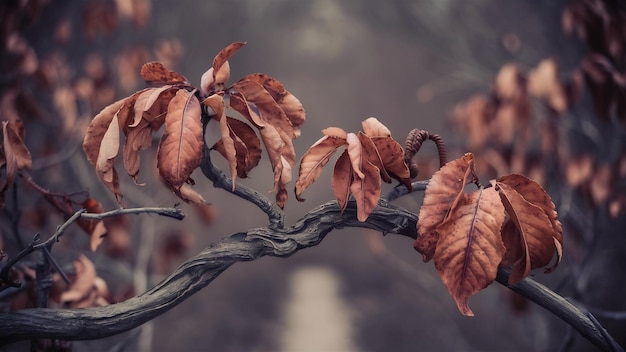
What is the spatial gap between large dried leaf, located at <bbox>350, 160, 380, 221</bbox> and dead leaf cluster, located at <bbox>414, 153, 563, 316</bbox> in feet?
0.15

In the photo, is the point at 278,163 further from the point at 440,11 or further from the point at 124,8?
the point at 440,11

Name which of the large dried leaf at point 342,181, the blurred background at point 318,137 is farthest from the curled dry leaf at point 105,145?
the blurred background at point 318,137

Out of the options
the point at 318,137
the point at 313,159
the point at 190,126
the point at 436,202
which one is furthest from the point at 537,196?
the point at 318,137

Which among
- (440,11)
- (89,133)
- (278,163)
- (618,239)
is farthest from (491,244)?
(440,11)

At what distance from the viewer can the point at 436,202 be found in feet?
1.56

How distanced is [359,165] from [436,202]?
76 millimetres

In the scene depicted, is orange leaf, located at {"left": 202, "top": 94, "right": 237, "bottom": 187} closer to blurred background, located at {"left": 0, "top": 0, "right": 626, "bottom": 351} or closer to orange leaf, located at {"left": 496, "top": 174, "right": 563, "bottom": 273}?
orange leaf, located at {"left": 496, "top": 174, "right": 563, "bottom": 273}

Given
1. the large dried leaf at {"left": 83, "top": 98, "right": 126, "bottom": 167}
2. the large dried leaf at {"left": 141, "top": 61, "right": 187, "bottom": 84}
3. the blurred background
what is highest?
the large dried leaf at {"left": 141, "top": 61, "right": 187, "bottom": 84}

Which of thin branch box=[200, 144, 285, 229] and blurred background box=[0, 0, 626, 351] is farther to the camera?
blurred background box=[0, 0, 626, 351]

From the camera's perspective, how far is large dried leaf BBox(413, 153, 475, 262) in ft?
1.54

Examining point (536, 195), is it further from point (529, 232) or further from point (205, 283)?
point (205, 283)

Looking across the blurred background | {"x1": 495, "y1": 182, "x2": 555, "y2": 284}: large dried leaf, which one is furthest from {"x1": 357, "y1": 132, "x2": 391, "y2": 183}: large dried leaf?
the blurred background

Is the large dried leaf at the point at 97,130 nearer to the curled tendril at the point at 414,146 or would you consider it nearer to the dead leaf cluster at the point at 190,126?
the dead leaf cluster at the point at 190,126

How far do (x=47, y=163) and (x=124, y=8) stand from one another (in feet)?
1.52
